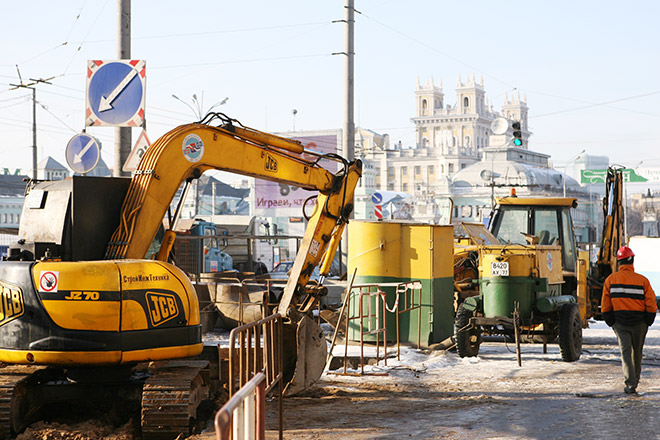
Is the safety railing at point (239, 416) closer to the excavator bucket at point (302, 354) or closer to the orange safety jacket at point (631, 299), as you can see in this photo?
the excavator bucket at point (302, 354)

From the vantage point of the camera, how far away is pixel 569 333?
14.6 meters

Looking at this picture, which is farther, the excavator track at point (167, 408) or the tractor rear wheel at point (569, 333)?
the tractor rear wheel at point (569, 333)

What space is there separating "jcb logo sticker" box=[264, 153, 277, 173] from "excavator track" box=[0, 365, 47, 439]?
3593mm

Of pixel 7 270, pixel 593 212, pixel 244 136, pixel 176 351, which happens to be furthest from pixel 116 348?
pixel 593 212

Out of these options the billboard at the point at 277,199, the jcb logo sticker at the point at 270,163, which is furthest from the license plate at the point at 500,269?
the billboard at the point at 277,199

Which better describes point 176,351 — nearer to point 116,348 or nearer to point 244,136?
point 116,348

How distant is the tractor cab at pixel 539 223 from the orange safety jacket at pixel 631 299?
5.72 meters

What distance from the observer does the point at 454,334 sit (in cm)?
1530

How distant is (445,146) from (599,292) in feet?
574

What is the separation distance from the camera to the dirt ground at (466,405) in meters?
9.20

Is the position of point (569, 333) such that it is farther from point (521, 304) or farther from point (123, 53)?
point (123, 53)

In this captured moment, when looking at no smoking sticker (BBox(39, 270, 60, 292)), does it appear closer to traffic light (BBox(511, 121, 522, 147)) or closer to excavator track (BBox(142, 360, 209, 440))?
excavator track (BBox(142, 360, 209, 440))

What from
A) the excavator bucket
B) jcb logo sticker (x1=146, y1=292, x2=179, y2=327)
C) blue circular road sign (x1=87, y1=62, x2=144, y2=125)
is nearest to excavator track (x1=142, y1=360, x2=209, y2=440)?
jcb logo sticker (x1=146, y1=292, x2=179, y2=327)

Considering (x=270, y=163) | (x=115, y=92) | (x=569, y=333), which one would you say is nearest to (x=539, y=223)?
(x=569, y=333)
